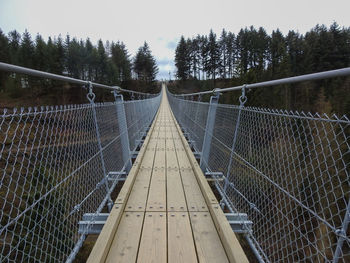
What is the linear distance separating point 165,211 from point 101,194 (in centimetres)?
74

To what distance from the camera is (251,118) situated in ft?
6.11

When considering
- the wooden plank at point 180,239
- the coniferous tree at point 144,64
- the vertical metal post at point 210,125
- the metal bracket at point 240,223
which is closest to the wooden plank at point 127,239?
the wooden plank at point 180,239

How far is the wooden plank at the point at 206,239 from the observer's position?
5.05ft

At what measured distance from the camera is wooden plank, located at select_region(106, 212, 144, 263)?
59.7 inches

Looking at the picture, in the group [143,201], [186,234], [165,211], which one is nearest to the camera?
[186,234]

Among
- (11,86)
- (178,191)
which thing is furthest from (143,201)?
(11,86)

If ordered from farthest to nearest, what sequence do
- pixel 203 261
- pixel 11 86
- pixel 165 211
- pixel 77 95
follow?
pixel 77 95 → pixel 11 86 → pixel 165 211 → pixel 203 261

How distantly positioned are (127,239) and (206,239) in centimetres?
63

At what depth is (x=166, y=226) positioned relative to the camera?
6.12 ft

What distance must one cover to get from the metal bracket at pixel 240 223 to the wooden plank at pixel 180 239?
40 centimetres

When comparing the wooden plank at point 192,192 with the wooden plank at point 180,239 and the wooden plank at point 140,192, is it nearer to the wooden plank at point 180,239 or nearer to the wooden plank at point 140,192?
the wooden plank at point 180,239

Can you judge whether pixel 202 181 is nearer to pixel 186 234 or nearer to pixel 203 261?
pixel 186 234

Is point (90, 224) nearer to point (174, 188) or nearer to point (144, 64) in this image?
point (174, 188)

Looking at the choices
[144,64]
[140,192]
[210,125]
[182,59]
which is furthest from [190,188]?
[182,59]
